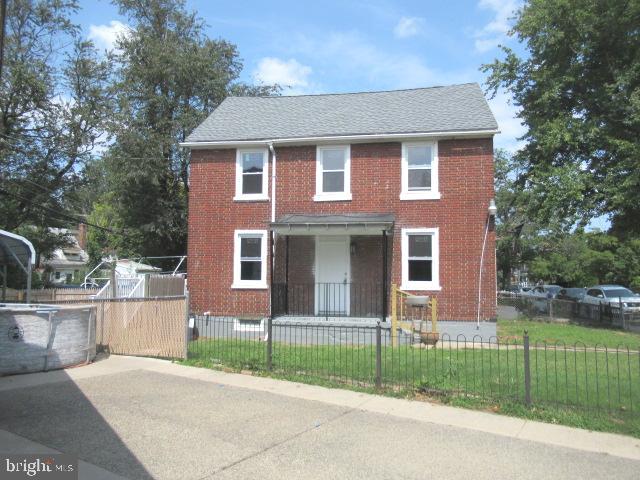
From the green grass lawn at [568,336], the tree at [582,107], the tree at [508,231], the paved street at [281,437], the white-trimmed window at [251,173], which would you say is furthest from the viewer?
the tree at [508,231]

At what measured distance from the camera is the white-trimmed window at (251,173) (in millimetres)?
17094

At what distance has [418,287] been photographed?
15.6 m

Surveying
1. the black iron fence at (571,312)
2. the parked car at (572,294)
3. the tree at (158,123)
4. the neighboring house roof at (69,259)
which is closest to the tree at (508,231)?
the parked car at (572,294)

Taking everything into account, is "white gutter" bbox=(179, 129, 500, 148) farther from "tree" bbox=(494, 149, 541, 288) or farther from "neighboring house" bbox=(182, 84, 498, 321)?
"tree" bbox=(494, 149, 541, 288)

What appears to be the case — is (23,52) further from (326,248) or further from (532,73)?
(532,73)

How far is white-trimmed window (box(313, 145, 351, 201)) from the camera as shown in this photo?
16.6 meters

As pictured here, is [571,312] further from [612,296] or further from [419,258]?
[419,258]

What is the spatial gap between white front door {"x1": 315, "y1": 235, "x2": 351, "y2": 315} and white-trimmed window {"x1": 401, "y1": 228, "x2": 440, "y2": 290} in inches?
68.6

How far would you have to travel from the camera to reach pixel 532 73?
22.6 m

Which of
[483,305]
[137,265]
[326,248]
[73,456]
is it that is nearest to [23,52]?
[137,265]

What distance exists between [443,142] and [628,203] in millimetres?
8123

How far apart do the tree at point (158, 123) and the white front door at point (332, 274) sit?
14.9 m

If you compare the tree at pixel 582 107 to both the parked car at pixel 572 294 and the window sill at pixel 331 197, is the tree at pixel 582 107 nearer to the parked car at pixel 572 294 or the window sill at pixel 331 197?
the window sill at pixel 331 197

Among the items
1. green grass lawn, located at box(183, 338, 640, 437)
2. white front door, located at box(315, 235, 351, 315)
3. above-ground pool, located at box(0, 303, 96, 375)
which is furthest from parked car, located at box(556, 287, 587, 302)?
above-ground pool, located at box(0, 303, 96, 375)
